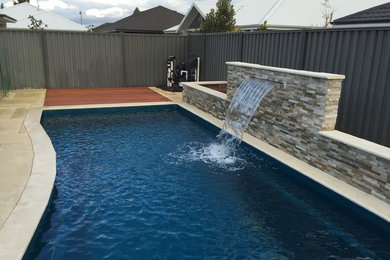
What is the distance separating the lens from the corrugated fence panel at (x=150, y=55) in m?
14.0

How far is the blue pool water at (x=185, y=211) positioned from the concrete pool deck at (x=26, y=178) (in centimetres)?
19

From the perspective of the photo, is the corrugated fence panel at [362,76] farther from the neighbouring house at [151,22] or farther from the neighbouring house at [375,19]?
the neighbouring house at [151,22]

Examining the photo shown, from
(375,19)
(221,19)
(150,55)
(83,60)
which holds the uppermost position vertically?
(221,19)

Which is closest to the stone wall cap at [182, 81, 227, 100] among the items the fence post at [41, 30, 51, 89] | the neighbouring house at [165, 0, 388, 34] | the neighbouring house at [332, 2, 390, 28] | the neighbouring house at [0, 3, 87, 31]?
the neighbouring house at [332, 2, 390, 28]

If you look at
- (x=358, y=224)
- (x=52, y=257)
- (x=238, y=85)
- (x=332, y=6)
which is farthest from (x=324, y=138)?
(x=332, y=6)

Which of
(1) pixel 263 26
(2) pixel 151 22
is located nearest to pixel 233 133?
(1) pixel 263 26

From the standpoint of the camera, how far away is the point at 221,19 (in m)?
15.6

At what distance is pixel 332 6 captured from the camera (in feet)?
68.9

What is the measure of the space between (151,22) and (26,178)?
2372 cm

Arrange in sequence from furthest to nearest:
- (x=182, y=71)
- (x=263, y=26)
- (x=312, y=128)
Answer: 1. (x=263, y=26)
2. (x=182, y=71)
3. (x=312, y=128)

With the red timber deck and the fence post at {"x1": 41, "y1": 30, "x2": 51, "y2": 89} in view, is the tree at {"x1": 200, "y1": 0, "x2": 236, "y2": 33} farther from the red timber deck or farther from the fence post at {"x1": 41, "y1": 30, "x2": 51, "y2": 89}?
the fence post at {"x1": 41, "y1": 30, "x2": 51, "y2": 89}

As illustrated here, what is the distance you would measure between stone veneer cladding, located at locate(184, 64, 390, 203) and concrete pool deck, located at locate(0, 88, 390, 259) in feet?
0.46

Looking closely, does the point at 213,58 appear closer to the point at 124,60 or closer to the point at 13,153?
the point at 124,60

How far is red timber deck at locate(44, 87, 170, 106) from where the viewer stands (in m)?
10.8
